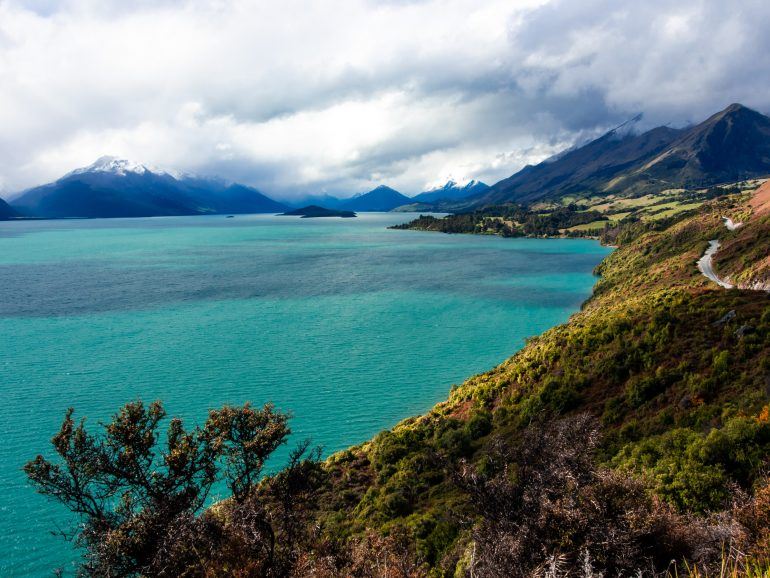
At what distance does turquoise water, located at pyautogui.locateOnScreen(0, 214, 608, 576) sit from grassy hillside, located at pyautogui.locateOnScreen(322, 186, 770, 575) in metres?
7.98

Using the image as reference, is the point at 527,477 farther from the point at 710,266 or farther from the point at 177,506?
the point at 710,266

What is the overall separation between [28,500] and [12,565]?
20.6 feet

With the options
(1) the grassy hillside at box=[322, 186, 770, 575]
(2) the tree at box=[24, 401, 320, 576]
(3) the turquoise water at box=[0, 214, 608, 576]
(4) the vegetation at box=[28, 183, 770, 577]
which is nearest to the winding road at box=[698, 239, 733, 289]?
(1) the grassy hillside at box=[322, 186, 770, 575]

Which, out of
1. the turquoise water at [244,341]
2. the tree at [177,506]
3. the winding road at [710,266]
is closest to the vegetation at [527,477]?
the tree at [177,506]

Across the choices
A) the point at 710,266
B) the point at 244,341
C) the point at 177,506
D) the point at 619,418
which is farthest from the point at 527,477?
the point at 710,266

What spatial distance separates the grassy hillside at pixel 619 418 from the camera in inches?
752

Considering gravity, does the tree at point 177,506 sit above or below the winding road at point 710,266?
below

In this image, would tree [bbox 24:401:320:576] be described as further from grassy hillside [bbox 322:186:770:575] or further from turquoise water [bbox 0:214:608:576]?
turquoise water [bbox 0:214:608:576]

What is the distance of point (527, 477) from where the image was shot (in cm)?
1423

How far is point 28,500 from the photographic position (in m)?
29.8

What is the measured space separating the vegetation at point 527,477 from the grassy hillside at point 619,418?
12cm

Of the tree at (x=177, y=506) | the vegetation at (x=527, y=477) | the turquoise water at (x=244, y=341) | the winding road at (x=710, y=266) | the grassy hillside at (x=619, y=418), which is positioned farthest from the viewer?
the winding road at (x=710, y=266)

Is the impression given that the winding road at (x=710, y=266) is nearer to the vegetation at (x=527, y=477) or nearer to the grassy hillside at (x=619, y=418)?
the grassy hillside at (x=619, y=418)

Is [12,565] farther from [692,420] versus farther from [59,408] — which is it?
[692,420]
